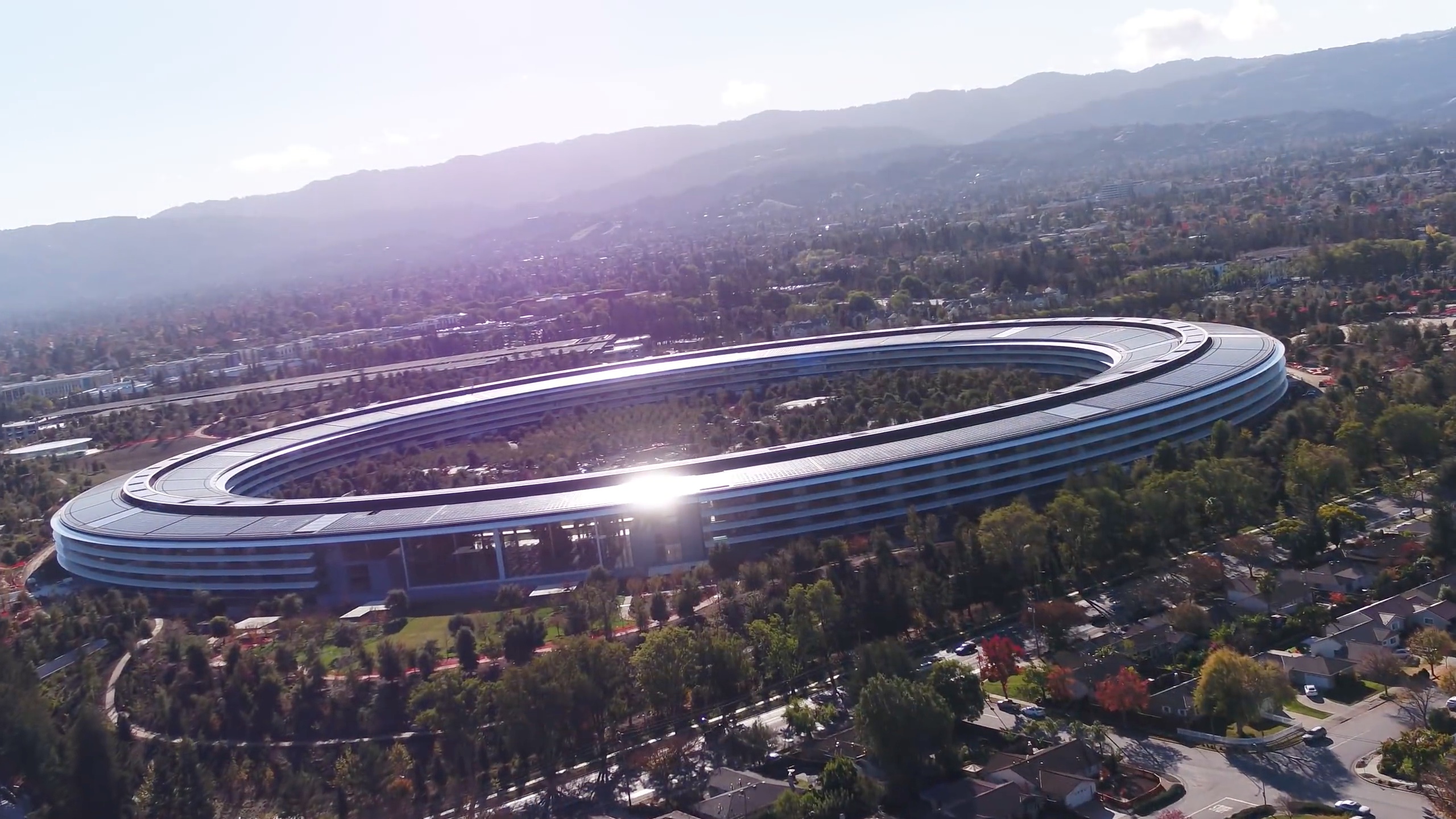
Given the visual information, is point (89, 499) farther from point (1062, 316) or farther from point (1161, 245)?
point (1161, 245)

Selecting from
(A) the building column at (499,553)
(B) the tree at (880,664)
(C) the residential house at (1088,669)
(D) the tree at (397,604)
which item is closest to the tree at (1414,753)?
(C) the residential house at (1088,669)

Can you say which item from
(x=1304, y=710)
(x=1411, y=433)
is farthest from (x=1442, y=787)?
(x=1411, y=433)

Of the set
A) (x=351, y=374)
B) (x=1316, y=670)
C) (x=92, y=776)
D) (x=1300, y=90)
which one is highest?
(x=1300, y=90)

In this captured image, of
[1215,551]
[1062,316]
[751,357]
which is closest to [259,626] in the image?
[1215,551]

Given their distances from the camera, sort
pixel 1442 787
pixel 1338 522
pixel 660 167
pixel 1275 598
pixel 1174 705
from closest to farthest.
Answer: pixel 1442 787, pixel 1174 705, pixel 1275 598, pixel 1338 522, pixel 660 167

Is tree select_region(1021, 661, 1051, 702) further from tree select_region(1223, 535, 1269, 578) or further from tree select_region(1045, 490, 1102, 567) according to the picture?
tree select_region(1223, 535, 1269, 578)

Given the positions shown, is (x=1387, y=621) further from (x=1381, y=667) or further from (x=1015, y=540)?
(x=1015, y=540)

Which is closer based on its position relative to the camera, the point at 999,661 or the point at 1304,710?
the point at 1304,710
